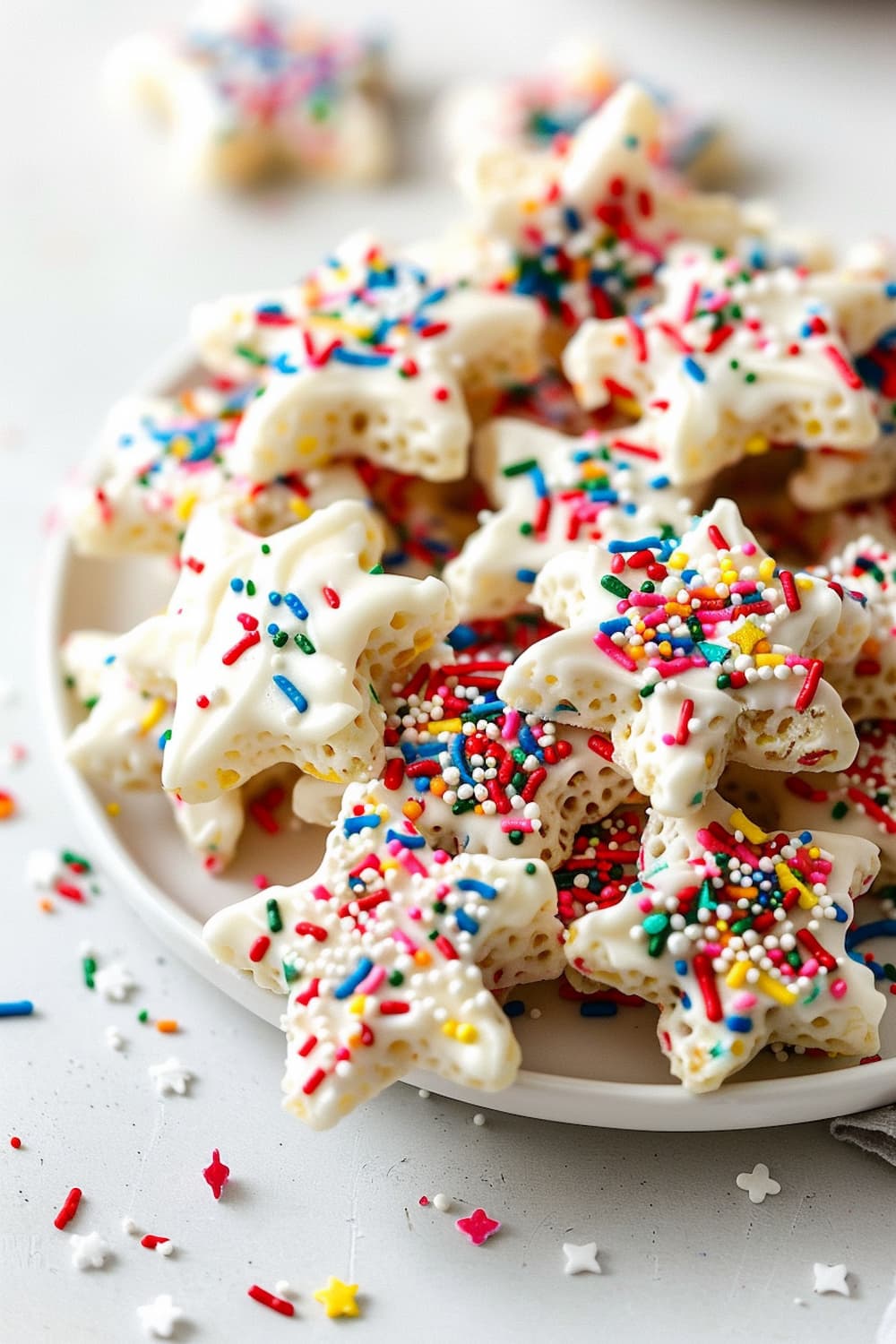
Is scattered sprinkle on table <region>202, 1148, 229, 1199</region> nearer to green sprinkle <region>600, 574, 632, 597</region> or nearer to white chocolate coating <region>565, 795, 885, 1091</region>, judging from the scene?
white chocolate coating <region>565, 795, 885, 1091</region>

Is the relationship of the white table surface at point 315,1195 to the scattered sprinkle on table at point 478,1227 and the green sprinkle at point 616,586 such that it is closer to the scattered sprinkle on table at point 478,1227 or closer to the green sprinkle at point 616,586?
the scattered sprinkle on table at point 478,1227

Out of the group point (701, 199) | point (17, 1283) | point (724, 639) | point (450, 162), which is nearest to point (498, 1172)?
point (17, 1283)

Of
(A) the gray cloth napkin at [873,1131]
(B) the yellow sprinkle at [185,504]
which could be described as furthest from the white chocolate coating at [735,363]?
(A) the gray cloth napkin at [873,1131]

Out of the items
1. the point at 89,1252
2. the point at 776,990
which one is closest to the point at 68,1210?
the point at 89,1252

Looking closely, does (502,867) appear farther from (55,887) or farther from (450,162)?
(450,162)

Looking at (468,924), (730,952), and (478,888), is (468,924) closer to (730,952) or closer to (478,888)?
(478,888)
